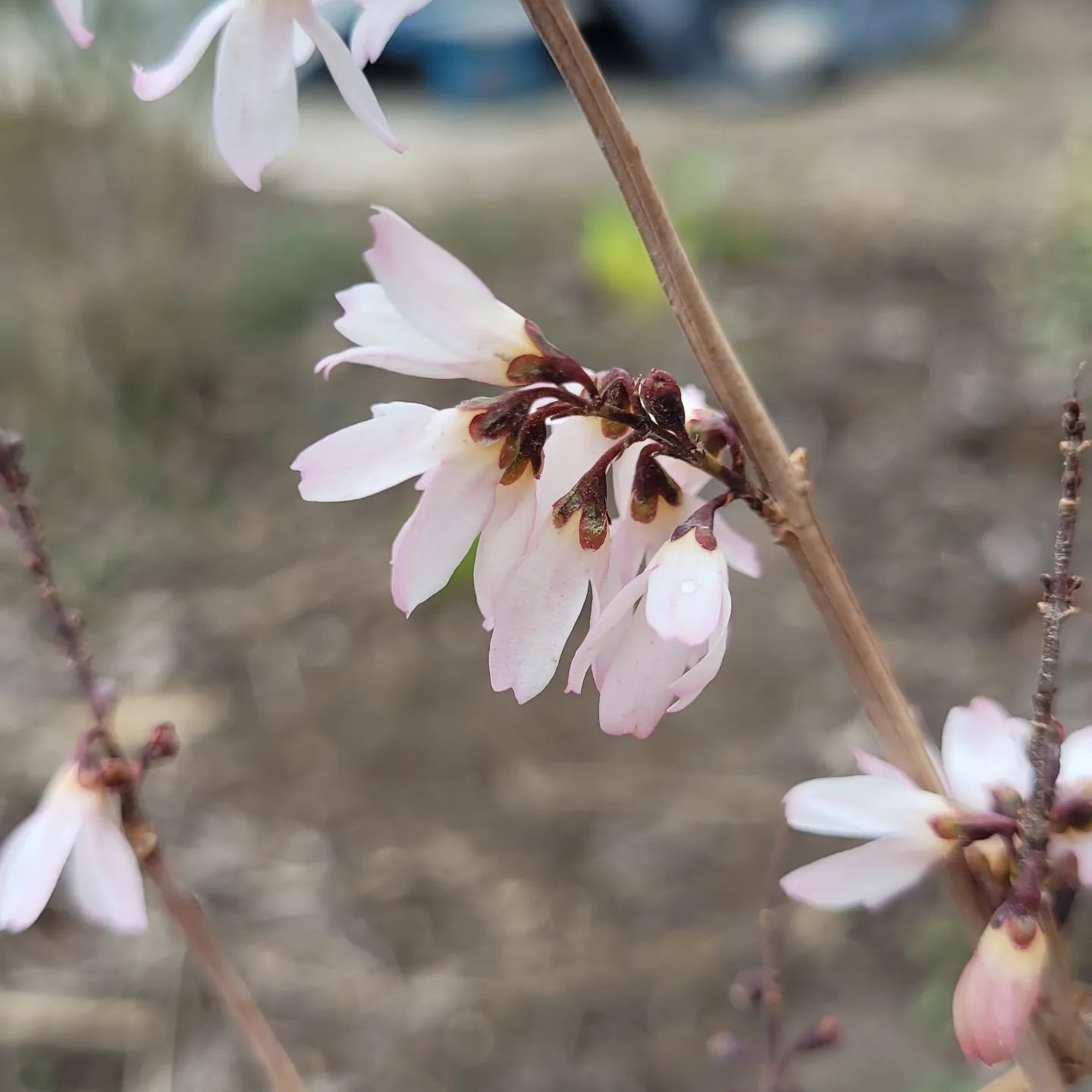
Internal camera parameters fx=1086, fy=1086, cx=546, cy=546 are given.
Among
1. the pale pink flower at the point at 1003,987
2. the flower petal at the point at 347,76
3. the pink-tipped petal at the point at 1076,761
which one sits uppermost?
the flower petal at the point at 347,76

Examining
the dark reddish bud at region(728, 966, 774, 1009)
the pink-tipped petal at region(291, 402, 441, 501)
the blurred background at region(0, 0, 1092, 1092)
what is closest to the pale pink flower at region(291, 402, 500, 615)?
the pink-tipped petal at region(291, 402, 441, 501)

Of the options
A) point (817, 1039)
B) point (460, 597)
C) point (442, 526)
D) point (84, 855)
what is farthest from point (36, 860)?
point (460, 597)

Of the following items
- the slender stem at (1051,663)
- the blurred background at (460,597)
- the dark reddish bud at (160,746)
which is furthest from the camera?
the blurred background at (460,597)

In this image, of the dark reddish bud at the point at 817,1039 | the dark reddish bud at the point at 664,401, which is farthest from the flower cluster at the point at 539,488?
the dark reddish bud at the point at 817,1039

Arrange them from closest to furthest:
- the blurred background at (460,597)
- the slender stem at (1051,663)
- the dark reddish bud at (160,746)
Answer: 1. the slender stem at (1051,663)
2. the dark reddish bud at (160,746)
3. the blurred background at (460,597)

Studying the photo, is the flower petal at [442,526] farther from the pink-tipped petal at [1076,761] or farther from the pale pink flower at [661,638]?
the pink-tipped petal at [1076,761]

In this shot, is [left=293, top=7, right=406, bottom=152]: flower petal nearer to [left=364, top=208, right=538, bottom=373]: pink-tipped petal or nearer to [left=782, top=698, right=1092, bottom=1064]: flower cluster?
[left=364, top=208, right=538, bottom=373]: pink-tipped petal

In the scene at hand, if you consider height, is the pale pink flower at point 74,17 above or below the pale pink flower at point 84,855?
above
